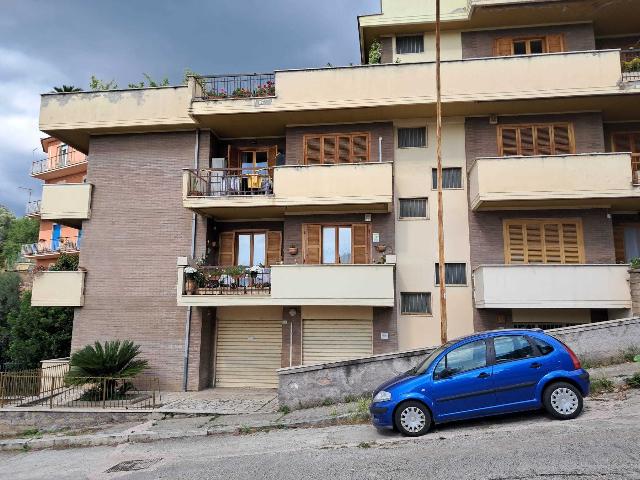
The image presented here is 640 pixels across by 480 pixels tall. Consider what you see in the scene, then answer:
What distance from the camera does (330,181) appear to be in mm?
15359

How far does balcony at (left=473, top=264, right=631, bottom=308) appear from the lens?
45.3 ft

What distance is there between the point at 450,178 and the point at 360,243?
3779 mm

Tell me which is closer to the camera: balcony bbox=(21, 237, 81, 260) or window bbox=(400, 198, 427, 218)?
window bbox=(400, 198, 427, 218)

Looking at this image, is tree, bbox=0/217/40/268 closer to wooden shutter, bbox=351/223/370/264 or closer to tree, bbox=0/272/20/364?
tree, bbox=0/272/20/364

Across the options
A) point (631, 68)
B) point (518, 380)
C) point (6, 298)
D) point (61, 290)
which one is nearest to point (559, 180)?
point (631, 68)

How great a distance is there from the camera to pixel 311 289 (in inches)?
585

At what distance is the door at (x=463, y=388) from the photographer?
328 inches

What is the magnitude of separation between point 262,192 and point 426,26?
341 inches

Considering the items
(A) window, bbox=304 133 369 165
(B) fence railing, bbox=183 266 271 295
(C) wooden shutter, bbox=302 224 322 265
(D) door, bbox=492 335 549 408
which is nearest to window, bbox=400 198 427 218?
(A) window, bbox=304 133 369 165

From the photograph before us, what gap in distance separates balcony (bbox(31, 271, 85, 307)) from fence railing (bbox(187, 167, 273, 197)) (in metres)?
5.20

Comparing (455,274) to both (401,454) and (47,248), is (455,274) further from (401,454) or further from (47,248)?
(47,248)

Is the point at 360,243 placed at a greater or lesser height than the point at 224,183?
lesser

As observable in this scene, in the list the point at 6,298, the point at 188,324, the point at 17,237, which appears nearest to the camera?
the point at 188,324

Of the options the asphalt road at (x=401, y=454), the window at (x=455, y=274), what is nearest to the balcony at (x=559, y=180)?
the window at (x=455, y=274)
